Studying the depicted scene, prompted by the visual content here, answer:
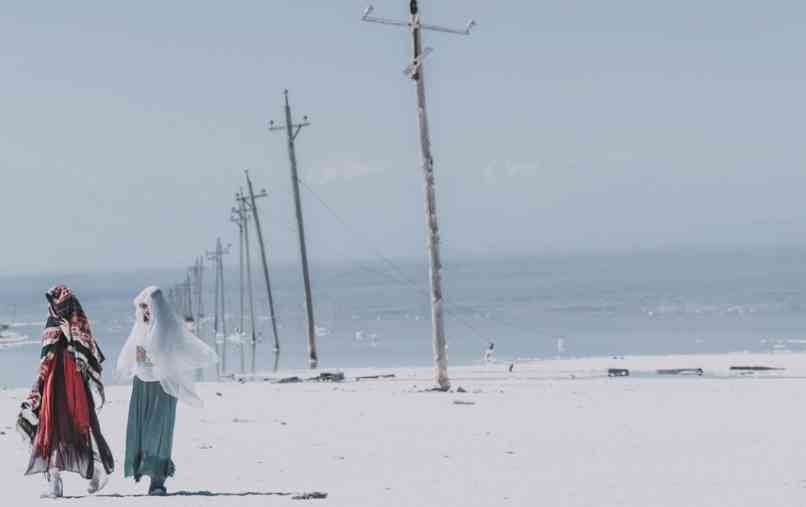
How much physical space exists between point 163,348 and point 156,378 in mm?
302

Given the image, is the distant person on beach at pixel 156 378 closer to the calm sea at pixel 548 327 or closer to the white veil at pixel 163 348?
the white veil at pixel 163 348

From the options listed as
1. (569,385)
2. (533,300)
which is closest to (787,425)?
(569,385)

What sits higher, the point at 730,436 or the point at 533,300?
the point at 533,300

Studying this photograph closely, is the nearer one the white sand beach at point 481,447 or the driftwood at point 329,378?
the white sand beach at point 481,447

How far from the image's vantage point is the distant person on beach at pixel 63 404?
11914mm

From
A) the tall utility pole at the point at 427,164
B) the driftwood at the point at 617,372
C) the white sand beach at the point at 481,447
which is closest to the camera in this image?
the white sand beach at the point at 481,447

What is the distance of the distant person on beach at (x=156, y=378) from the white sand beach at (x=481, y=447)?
38 centimetres

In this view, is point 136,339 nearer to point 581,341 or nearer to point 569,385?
point 569,385

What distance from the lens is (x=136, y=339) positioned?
12.0m

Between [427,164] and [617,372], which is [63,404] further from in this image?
[617,372]

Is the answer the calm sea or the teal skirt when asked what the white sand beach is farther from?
the calm sea

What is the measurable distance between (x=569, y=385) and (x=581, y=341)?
176ft

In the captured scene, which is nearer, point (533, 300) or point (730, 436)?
point (730, 436)

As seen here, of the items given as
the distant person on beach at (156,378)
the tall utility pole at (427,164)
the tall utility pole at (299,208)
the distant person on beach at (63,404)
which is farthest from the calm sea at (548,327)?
the distant person on beach at (156,378)
